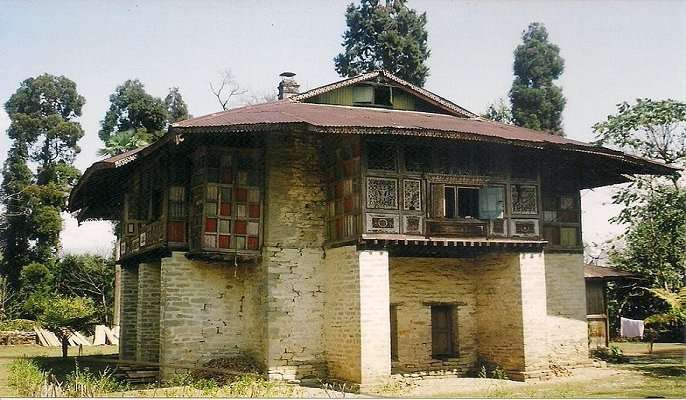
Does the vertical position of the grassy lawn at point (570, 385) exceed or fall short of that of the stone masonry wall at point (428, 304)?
it falls short

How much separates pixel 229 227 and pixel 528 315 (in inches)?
301

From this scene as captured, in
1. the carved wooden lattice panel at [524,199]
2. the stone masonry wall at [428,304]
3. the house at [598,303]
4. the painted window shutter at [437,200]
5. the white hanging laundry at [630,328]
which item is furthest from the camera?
the white hanging laundry at [630,328]

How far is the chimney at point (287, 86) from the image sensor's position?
2105 cm

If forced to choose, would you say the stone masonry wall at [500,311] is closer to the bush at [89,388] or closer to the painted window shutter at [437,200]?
the painted window shutter at [437,200]

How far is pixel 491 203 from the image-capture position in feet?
55.3

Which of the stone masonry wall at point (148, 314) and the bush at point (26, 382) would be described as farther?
the stone masonry wall at point (148, 314)

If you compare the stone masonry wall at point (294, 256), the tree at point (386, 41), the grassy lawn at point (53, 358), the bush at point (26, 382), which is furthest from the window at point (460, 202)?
the tree at point (386, 41)

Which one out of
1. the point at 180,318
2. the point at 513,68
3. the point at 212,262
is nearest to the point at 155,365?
the point at 180,318

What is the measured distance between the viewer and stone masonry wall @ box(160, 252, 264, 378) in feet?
54.4

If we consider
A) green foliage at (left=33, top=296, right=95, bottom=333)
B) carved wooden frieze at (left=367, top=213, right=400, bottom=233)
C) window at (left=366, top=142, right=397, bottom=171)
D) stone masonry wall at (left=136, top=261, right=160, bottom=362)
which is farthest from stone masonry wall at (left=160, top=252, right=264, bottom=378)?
green foliage at (left=33, top=296, right=95, bottom=333)

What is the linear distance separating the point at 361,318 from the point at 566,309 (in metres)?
6.94

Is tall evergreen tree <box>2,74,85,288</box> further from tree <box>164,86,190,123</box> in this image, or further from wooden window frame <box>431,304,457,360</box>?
wooden window frame <box>431,304,457,360</box>

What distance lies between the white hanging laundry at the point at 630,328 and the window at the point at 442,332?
13.3 meters

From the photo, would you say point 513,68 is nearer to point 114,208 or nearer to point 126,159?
point 114,208
